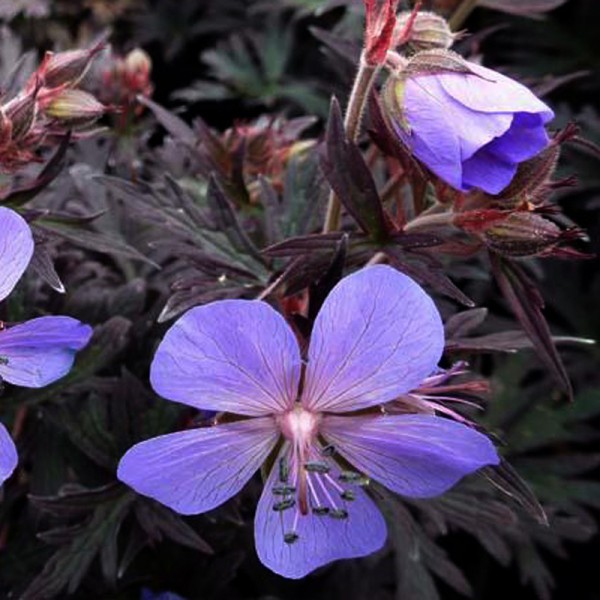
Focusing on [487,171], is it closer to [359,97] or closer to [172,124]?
[359,97]

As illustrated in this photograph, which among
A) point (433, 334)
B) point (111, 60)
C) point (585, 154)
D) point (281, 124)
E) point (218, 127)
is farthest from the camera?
point (218, 127)

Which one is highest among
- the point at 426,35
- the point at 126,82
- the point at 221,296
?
the point at 426,35

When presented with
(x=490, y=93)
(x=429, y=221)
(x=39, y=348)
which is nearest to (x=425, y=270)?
(x=429, y=221)

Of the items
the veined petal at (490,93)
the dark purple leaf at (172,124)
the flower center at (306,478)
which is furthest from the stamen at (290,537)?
the dark purple leaf at (172,124)

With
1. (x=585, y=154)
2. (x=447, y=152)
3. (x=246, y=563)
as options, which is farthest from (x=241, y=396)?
(x=585, y=154)

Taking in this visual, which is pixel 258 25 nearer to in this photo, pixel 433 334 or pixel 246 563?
pixel 246 563

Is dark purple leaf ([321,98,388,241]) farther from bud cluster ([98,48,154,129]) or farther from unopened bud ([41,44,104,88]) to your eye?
bud cluster ([98,48,154,129])

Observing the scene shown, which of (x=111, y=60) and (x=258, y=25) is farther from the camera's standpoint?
(x=258, y=25)
